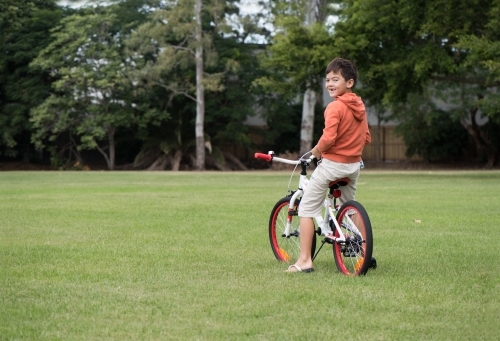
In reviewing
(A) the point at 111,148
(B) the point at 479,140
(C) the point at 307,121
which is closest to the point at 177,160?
(A) the point at 111,148

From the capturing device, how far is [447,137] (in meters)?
45.8

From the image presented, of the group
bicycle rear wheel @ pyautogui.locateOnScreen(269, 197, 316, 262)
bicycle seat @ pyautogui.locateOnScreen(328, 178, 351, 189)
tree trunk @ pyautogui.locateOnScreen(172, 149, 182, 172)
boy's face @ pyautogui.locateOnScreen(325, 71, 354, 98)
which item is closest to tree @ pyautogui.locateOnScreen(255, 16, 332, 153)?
tree trunk @ pyautogui.locateOnScreen(172, 149, 182, 172)

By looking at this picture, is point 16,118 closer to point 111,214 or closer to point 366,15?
point 366,15

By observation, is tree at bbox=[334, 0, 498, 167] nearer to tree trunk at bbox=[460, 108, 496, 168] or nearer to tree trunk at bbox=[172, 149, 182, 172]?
tree trunk at bbox=[460, 108, 496, 168]

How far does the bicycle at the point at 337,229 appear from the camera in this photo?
27.6 feet

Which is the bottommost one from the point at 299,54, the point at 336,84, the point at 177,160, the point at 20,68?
the point at 177,160

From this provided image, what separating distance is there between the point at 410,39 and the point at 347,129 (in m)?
23.4

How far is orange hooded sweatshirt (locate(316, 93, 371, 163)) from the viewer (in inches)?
338

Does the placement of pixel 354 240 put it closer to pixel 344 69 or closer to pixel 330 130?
pixel 330 130

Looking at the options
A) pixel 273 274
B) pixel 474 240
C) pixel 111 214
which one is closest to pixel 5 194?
pixel 111 214

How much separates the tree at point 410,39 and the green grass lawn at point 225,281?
13.6 meters

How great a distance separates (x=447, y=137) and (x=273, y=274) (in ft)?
125

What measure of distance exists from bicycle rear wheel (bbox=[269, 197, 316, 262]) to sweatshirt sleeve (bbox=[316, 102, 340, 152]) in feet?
3.94

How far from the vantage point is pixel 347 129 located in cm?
865
